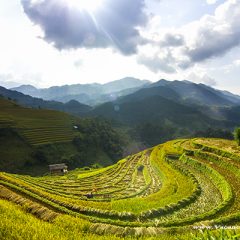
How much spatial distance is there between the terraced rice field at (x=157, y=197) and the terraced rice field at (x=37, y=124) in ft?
250

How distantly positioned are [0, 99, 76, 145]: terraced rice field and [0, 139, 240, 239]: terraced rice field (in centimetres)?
7619

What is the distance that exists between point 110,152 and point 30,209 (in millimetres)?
132711

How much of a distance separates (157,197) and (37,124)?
115519mm

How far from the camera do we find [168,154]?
5691 centimetres

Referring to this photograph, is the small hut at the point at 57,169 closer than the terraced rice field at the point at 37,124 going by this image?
Yes

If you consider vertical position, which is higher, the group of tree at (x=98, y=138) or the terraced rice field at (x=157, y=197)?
the terraced rice field at (x=157, y=197)

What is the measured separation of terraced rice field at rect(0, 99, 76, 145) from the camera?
4824 inches

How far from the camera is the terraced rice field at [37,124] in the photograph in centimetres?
12252

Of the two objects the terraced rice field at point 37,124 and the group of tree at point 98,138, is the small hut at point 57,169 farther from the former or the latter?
the group of tree at point 98,138

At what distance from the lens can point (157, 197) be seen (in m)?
29.5

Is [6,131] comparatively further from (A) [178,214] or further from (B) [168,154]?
(A) [178,214]

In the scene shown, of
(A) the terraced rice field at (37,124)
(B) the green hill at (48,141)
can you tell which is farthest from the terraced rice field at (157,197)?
(A) the terraced rice field at (37,124)

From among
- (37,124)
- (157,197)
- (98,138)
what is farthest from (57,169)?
(157,197)

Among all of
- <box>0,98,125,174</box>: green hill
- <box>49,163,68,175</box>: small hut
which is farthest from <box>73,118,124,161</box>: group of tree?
<box>49,163,68,175</box>: small hut
